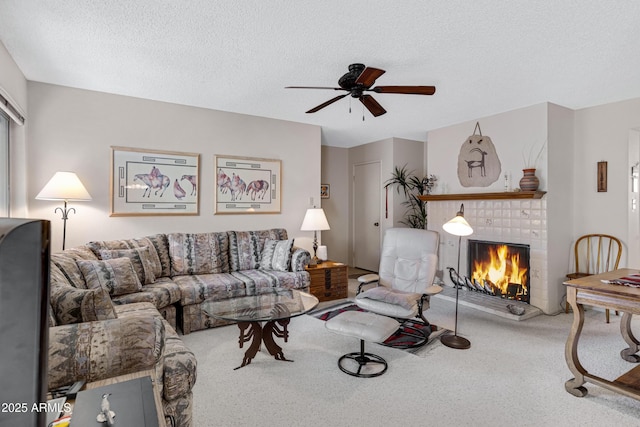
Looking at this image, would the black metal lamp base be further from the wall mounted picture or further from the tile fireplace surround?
the wall mounted picture

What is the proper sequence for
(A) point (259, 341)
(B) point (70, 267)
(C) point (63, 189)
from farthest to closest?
(C) point (63, 189)
(A) point (259, 341)
(B) point (70, 267)

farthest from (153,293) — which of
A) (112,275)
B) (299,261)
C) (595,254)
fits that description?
(595,254)

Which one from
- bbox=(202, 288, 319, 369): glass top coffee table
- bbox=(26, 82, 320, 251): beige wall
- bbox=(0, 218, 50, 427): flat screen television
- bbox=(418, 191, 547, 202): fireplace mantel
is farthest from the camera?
bbox=(418, 191, 547, 202): fireplace mantel

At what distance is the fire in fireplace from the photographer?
168 inches

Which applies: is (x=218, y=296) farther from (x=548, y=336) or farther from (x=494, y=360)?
(x=548, y=336)

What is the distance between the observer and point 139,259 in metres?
3.48

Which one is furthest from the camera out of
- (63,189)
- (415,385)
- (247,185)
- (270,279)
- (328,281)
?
(247,185)

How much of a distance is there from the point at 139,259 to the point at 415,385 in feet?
9.34

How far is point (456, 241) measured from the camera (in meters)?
5.02

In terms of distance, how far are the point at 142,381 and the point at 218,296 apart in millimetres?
2436

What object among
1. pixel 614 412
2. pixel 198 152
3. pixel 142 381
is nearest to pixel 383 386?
pixel 614 412

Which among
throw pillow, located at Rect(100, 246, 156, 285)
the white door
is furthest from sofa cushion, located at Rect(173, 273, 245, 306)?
the white door

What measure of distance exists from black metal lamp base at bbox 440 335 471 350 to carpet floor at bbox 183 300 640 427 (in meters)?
0.05

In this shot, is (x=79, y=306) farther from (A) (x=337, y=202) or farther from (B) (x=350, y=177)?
(B) (x=350, y=177)
